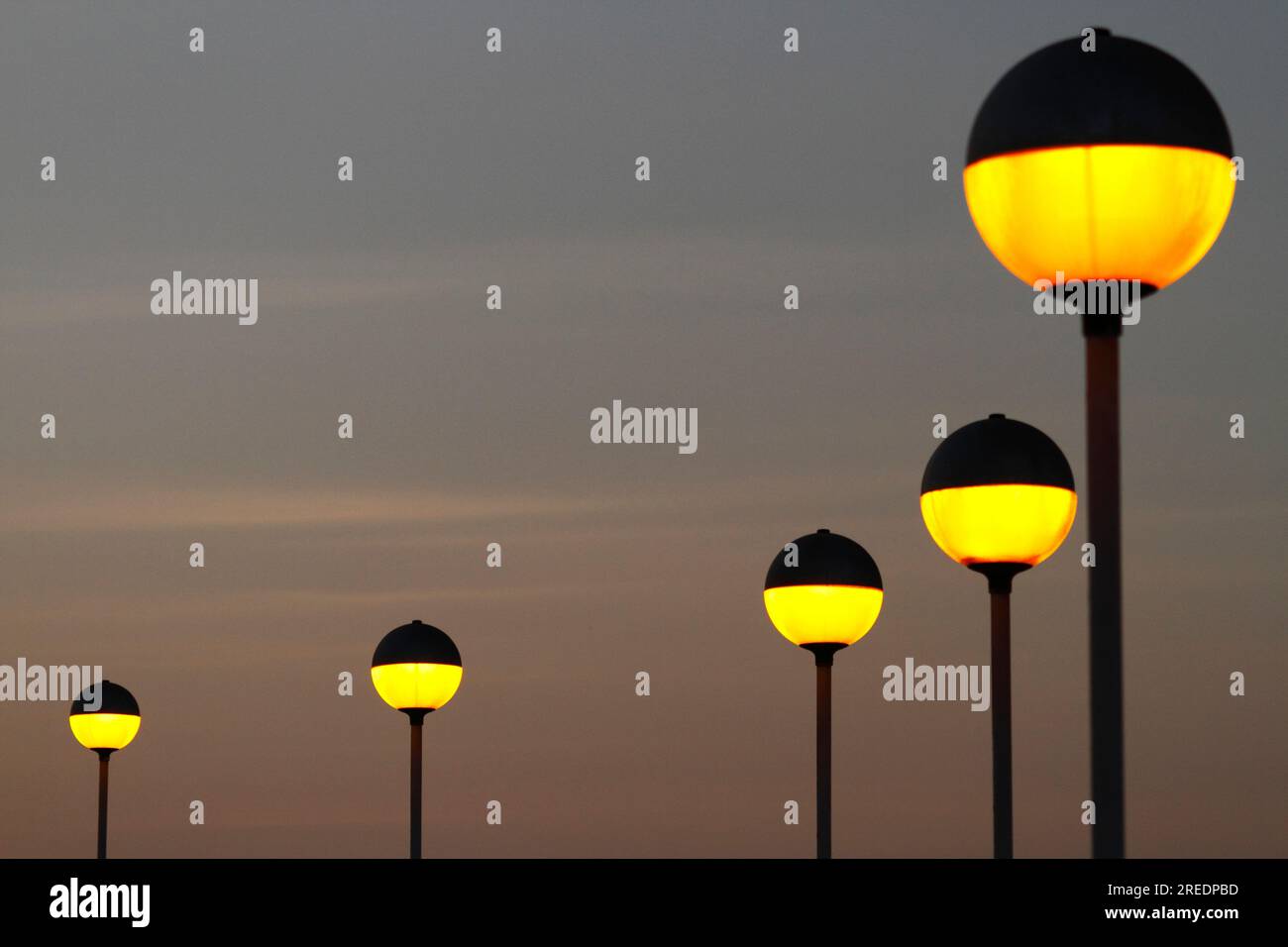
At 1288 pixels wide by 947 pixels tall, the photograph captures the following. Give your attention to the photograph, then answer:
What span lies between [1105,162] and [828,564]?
9742 mm

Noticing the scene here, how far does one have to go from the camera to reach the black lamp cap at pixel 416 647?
69.9ft

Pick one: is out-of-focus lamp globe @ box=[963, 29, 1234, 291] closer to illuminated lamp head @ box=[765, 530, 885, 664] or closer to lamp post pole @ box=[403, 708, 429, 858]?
illuminated lamp head @ box=[765, 530, 885, 664]

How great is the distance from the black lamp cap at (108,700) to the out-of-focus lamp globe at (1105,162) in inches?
881

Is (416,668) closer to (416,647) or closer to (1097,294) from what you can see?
(416,647)

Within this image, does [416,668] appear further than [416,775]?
No

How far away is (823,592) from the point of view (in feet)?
56.2

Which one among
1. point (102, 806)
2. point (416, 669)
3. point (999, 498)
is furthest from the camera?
point (102, 806)

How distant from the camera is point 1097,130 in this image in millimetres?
7570

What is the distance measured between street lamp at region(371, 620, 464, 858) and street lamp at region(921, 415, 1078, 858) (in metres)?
8.77

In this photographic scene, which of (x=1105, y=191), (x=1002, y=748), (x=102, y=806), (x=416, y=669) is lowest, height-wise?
(x=102, y=806)

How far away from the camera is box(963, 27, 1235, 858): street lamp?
757cm
